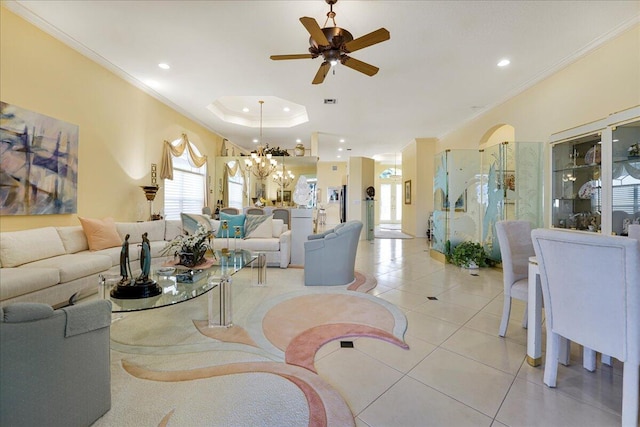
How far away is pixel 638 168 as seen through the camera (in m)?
2.75

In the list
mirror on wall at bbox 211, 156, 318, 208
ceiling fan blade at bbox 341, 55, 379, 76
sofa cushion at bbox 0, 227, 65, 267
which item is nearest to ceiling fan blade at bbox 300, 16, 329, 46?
ceiling fan blade at bbox 341, 55, 379, 76

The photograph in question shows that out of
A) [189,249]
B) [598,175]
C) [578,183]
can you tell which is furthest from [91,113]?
[578,183]

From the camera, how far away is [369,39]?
246 centimetres

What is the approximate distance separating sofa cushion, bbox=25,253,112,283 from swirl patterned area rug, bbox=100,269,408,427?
721 mm

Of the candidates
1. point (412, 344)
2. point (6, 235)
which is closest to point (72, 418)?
point (412, 344)

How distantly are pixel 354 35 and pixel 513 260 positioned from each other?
10.2 ft

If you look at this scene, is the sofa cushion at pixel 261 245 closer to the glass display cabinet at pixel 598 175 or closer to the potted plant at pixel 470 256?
the potted plant at pixel 470 256

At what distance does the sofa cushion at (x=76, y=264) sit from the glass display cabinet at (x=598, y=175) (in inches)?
232

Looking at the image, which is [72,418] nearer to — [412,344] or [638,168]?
[412,344]

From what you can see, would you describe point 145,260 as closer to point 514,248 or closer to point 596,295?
point 596,295

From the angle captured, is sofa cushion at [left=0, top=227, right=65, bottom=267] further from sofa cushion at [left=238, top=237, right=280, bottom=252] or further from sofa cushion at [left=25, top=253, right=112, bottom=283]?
sofa cushion at [left=238, top=237, right=280, bottom=252]

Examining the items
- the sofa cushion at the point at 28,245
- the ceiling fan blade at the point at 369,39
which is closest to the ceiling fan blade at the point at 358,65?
the ceiling fan blade at the point at 369,39

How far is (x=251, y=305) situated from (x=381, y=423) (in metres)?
1.92

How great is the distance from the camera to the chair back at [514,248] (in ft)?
7.53
